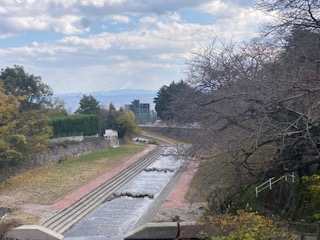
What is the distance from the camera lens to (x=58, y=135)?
48312 mm

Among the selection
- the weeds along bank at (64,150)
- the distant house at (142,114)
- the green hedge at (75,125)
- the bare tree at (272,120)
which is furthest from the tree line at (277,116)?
the distant house at (142,114)

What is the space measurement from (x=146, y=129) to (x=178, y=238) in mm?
67577

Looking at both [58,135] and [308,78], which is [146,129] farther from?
[308,78]

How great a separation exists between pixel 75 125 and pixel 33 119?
15888mm

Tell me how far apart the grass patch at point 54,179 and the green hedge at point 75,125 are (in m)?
3.66

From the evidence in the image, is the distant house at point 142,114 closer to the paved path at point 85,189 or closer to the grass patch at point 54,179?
the grass patch at point 54,179

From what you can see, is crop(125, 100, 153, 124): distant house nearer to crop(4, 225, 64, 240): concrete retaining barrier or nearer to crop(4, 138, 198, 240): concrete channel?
crop(4, 138, 198, 240): concrete channel

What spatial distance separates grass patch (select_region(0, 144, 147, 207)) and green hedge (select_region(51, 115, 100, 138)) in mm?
3665

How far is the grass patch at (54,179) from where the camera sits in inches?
1010

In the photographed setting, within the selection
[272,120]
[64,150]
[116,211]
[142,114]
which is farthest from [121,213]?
[142,114]

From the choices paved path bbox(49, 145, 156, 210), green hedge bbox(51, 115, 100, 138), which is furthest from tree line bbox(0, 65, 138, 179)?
paved path bbox(49, 145, 156, 210)

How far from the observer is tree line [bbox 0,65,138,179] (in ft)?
98.7

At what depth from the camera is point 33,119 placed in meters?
35.7

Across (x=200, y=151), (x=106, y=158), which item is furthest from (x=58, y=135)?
(x=200, y=151)
